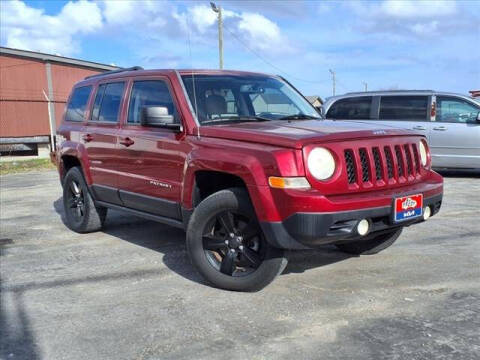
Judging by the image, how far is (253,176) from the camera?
3.71 m

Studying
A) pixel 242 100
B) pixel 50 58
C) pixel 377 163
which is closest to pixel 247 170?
pixel 377 163

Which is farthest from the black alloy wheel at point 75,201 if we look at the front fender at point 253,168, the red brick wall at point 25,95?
the red brick wall at point 25,95

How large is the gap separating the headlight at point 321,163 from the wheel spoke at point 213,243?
1036 millimetres

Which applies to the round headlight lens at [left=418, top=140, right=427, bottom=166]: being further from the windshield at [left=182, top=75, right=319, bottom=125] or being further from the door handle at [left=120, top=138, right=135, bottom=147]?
the door handle at [left=120, top=138, right=135, bottom=147]

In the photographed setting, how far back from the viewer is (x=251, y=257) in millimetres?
4027

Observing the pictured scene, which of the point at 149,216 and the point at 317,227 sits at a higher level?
the point at 317,227

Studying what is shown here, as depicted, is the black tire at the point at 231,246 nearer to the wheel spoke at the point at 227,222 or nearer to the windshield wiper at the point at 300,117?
the wheel spoke at the point at 227,222

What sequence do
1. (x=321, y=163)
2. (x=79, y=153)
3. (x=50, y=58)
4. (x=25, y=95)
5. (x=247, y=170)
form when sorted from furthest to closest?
(x=50, y=58) < (x=25, y=95) < (x=79, y=153) < (x=247, y=170) < (x=321, y=163)

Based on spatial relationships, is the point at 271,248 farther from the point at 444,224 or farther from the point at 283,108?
the point at 444,224

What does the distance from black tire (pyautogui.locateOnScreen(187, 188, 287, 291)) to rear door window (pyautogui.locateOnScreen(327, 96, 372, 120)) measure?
7858mm

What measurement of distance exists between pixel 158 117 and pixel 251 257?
1453mm

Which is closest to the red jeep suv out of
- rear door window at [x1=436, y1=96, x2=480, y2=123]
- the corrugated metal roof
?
rear door window at [x1=436, y1=96, x2=480, y2=123]

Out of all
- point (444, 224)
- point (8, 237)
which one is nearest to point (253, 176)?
point (444, 224)

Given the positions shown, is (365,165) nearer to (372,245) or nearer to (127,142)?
(372,245)
